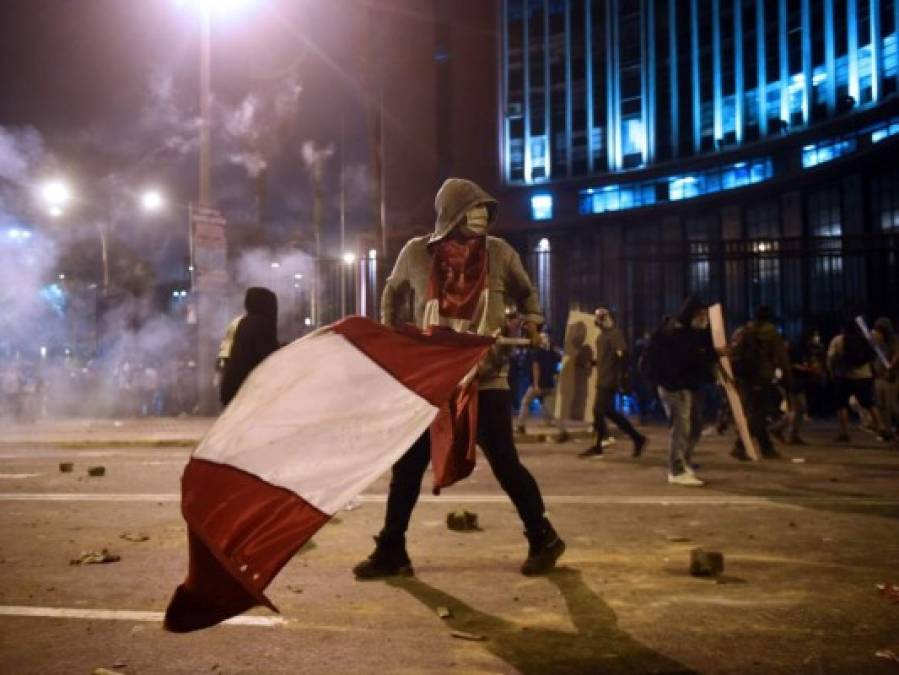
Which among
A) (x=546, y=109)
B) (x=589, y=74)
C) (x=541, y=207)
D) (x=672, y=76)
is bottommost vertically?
(x=541, y=207)

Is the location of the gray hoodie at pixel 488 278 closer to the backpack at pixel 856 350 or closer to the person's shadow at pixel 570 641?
the person's shadow at pixel 570 641

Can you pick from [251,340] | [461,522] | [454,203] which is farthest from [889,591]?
[251,340]

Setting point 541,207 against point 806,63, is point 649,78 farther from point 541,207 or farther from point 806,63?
point 806,63

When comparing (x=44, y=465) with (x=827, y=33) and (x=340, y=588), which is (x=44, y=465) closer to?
(x=340, y=588)

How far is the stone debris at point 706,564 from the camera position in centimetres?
456

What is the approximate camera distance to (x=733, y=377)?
10.3 meters

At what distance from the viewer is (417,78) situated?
4194cm

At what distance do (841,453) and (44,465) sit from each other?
33.9 ft

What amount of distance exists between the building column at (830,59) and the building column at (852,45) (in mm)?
946

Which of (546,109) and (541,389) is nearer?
(541,389)

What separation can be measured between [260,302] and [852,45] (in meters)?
34.0

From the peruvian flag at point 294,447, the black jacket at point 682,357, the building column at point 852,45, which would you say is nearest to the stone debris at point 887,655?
the peruvian flag at point 294,447

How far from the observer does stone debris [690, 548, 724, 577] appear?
4.56 metres

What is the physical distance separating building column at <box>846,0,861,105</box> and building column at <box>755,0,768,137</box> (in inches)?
211
